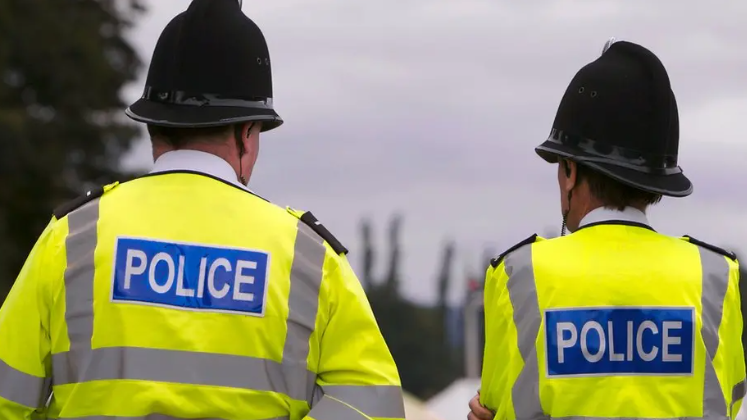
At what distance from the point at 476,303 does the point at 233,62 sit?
178 ft

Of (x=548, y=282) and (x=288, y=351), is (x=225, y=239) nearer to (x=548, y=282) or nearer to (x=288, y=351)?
(x=288, y=351)

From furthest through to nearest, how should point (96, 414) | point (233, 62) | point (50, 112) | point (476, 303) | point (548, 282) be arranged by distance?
point (476, 303), point (50, 112), point (548, 282), point (233, 62), point (96, 414)

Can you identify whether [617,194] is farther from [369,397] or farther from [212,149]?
[212,149]

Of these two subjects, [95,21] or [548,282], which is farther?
[95,21]

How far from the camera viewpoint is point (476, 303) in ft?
192

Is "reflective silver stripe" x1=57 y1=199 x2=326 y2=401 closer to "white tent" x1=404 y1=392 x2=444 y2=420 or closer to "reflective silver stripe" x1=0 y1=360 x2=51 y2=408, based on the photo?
"reflective silver stripe" x1=0 y1=360 x2=51 y2=408

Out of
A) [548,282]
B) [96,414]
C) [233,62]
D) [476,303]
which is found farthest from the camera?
[476,303]

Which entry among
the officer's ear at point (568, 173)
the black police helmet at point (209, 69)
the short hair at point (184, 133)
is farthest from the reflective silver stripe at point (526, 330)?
the short hair at point (184, 133)

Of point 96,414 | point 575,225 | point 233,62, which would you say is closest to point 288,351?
point 96,414

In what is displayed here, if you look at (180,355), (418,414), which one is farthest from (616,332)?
(418,414)

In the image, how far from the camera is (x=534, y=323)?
4758 millimetres

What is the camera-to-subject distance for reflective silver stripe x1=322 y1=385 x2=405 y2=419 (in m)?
4.23

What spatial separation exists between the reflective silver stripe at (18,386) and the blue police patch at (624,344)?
5.25ft

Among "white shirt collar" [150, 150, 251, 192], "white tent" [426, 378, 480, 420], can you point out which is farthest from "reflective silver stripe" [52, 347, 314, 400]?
"white tent" [426, 378, 480, 420]
